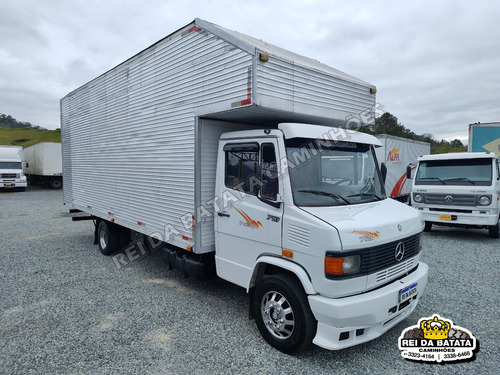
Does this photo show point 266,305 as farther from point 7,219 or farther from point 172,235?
point 7,219

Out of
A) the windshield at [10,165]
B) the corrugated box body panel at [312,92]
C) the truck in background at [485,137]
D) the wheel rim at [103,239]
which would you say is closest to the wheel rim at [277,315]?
the corrugated box body panel at [312,92]

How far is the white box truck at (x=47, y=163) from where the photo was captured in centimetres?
2356

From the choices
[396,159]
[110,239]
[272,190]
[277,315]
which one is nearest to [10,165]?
[110,239]

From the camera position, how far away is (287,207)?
3.30 m

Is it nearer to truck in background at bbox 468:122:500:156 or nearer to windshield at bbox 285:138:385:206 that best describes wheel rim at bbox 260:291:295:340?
windshield at bbox 285:138:385:206

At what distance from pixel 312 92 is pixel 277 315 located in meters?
2.70

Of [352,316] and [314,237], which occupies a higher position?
[314,237]

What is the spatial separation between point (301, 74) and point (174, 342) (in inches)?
137

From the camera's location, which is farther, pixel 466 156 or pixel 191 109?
pixel 466 156

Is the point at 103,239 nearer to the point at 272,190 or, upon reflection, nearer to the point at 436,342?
the point at 272,190

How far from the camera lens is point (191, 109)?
13.8 feet

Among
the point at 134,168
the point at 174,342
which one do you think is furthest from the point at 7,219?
the point at 174,342

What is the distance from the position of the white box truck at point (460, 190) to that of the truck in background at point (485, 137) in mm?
4423

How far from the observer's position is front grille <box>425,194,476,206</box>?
27.1ft
